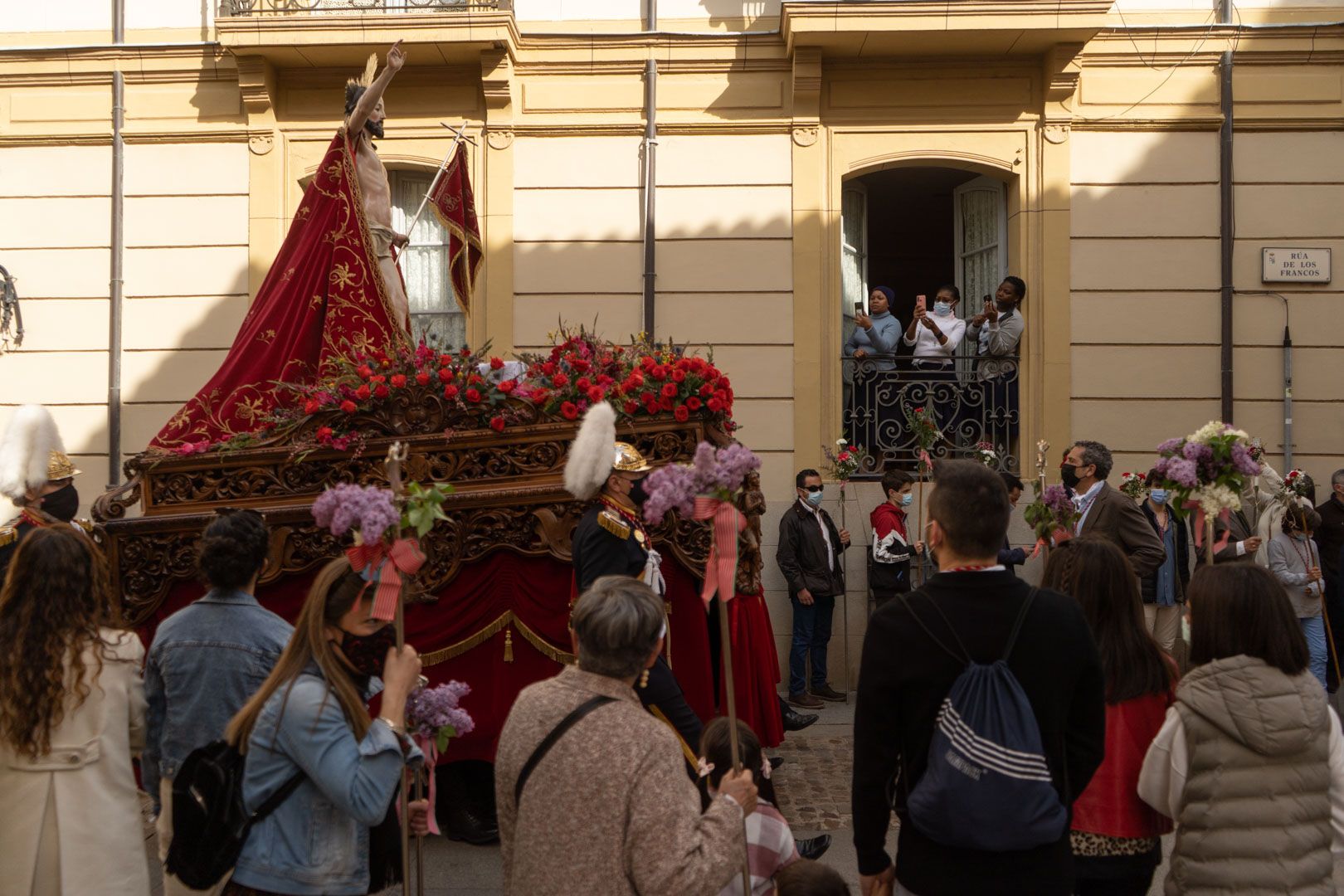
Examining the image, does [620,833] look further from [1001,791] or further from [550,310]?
[550,310]

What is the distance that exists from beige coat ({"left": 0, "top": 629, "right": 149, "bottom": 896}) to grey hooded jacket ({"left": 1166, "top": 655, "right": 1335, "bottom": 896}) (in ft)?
10.4

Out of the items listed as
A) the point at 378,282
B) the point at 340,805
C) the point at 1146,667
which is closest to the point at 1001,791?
the point at 1146,667

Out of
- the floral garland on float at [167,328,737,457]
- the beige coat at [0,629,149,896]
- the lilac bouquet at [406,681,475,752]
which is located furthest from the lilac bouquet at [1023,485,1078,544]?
the beige coat at [0,629,149,896]

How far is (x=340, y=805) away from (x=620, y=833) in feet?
2.37

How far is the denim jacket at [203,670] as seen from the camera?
4.16 m

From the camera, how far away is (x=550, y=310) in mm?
11805

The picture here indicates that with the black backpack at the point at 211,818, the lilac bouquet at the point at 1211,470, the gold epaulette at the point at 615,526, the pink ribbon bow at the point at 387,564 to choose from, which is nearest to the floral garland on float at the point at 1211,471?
the lilac bouquet at the point at 1211,470

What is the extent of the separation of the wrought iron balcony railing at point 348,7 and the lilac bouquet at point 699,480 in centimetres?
844

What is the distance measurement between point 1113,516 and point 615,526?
3.51m

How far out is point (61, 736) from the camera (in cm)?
395

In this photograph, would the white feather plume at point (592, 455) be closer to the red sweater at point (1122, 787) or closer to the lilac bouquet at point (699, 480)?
the lilac bouquet at point (699, 480)

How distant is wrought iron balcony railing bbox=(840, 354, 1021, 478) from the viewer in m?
11.8

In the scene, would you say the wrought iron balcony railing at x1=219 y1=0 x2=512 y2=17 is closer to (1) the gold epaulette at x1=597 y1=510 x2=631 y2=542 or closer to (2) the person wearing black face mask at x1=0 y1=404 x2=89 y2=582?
(2) the person wearing black face mask at x1=0 y1=404 x2=89 y2=582

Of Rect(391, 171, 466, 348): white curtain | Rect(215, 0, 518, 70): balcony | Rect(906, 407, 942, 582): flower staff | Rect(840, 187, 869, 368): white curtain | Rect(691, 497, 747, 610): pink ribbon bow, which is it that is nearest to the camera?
Rect(691, 497, 747, 610): pink ribbon bow
